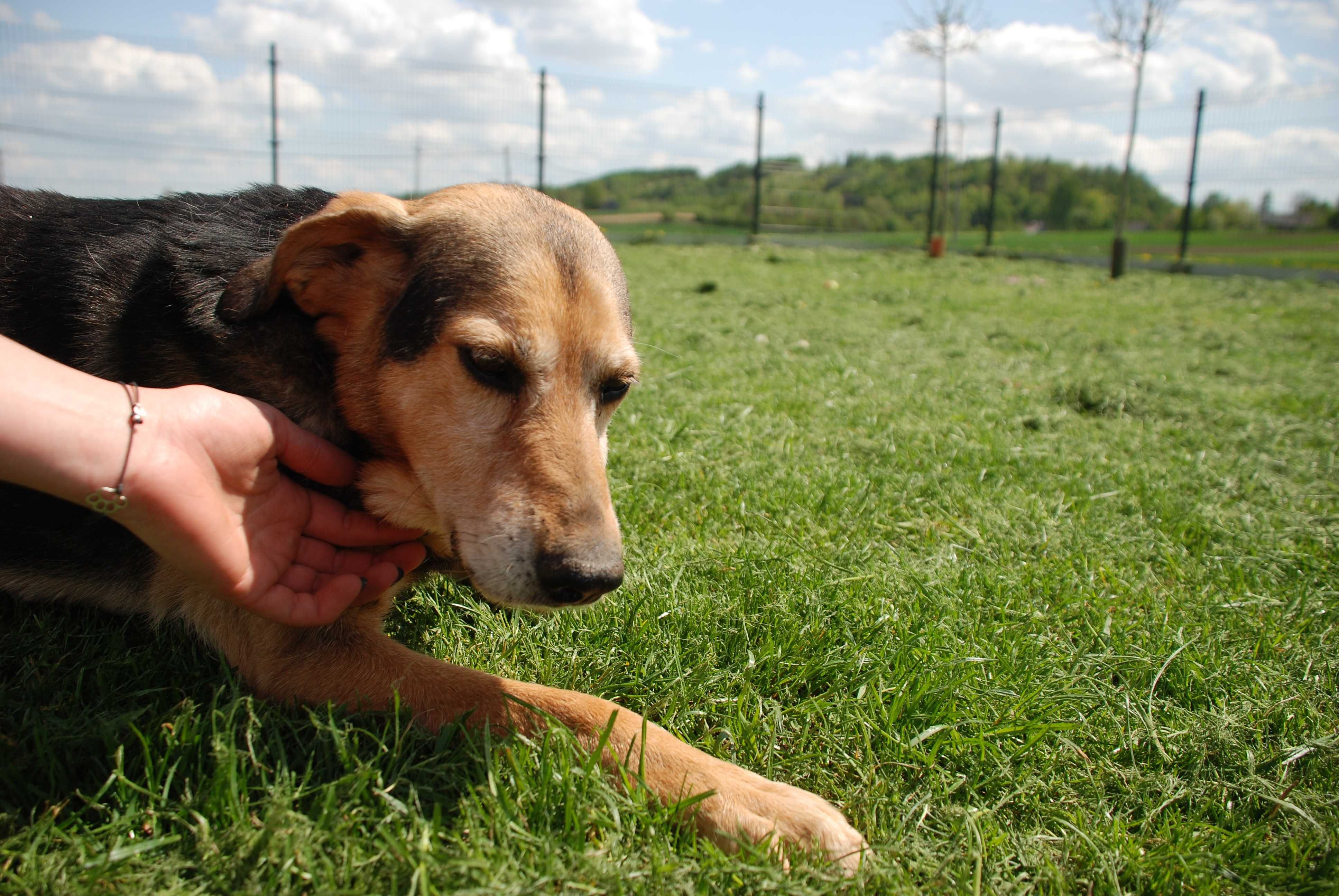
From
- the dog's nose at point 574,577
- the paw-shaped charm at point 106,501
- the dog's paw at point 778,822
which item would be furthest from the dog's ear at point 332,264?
the dog's paw at point 778,822

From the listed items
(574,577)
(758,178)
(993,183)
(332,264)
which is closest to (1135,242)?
(993,183)

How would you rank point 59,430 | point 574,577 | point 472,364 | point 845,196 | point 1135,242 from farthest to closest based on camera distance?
point 845,196, point 1135,242, point 472,364, point 574,577, point 59,430

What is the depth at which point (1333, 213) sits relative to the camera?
2428 cm

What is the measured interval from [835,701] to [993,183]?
2631 centimetres

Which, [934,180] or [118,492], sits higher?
[934,180]

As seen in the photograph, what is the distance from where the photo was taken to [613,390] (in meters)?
2.70

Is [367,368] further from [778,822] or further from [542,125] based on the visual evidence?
[542,125]

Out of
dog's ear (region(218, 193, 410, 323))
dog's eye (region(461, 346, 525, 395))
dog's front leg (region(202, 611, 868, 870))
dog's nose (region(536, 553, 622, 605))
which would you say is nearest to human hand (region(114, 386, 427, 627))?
dog's front leg (region(202, 611, 868, 870))

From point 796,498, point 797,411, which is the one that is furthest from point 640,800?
point 797,411

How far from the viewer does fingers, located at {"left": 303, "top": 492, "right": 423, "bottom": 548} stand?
2.49 metres

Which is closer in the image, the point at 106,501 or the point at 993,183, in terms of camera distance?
the point at 106,501

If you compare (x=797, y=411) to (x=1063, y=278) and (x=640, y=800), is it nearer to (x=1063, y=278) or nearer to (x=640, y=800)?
(x=640, y=800)

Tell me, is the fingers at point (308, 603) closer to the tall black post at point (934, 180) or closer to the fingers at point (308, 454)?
the fingers at point (308, 454)

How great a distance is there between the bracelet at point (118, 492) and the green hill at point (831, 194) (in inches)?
846
